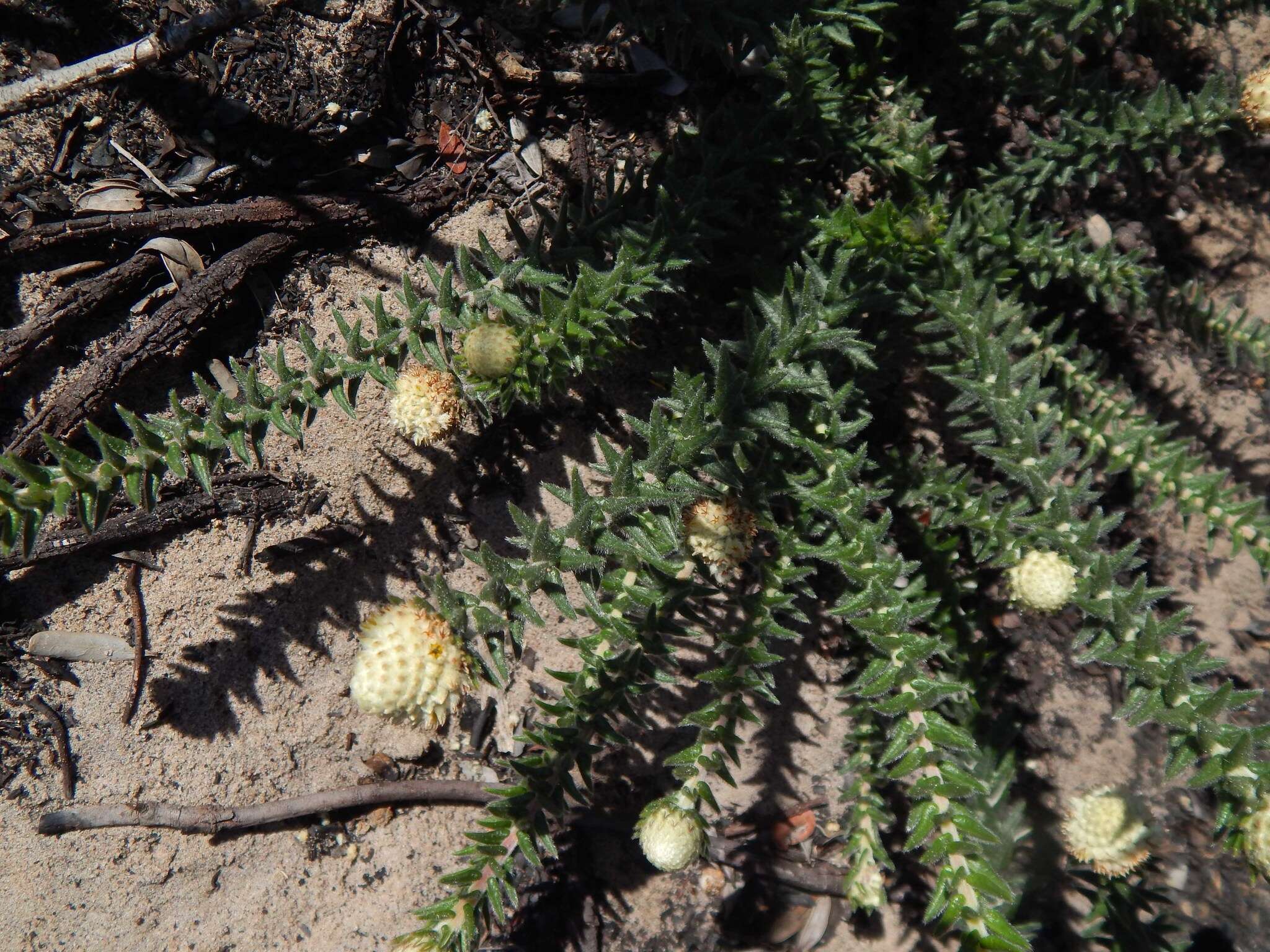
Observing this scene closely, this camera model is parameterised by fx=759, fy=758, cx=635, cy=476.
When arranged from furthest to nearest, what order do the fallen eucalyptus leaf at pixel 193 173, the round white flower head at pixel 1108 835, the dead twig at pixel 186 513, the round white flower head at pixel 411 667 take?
the fallen eucalyptus leaf at pixel 193 173
the dead twig at pixel 186 513
the round white flower head at pixel 1108 835
the round white flower head at pixel 411 667

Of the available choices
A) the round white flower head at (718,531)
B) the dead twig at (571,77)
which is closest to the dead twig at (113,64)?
the dead twig at (571,77)

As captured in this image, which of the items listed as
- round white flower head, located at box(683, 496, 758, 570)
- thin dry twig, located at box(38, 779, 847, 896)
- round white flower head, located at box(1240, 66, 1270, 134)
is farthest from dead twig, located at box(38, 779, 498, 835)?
round white flower head, located at box(1240, 66, 1270, 134)

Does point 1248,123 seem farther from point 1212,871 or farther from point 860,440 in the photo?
point 1212,871

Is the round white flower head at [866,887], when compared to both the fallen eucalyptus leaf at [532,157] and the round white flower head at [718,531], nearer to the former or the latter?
the round white flower head at [718,531]

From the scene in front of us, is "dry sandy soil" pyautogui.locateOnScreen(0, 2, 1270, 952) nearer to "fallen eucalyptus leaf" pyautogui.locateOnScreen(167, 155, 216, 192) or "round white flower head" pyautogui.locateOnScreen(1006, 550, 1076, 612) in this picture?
"fallen eucalyptus leaf" pyautogui.locateOnScreen(167, 155, 216, 192)

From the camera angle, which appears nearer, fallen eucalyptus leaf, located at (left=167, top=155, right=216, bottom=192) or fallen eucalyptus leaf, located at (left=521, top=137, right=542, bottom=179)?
fallen eucalyptus leaf, located at (left=167, top=155, right=216, bottom=192)

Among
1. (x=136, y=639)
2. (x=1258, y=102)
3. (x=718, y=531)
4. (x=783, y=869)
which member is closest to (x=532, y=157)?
(x=718, y=531)

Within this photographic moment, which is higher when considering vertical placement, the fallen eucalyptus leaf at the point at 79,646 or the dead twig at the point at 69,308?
the dead twig at the point at 69,308
